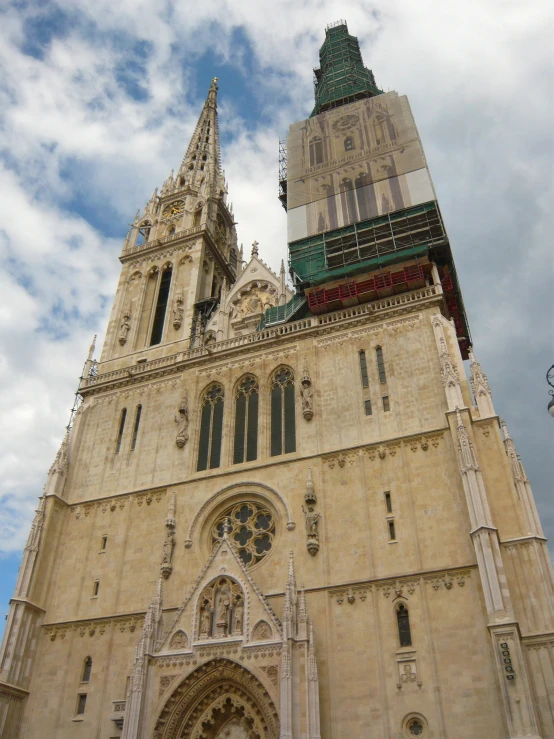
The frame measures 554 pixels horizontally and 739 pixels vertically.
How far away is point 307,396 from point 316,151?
54.6 ft

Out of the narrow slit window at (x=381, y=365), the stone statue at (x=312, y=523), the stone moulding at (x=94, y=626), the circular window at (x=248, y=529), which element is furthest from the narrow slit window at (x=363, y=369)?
the stone moulding at (x=94, y=626)

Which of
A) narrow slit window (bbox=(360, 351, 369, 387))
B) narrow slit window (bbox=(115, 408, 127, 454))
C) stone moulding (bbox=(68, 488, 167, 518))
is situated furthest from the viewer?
narrow slit window (bbox=(115, 408, 127, 454))

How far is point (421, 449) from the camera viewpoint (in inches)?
802

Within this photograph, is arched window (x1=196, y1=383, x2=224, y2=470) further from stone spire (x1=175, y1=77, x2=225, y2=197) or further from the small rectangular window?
stone spire (x1=175, y1=77, x2=225, y2=197)

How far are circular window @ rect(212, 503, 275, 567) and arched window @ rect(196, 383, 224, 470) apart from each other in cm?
220

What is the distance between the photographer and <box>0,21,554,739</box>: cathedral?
1662 centimetres

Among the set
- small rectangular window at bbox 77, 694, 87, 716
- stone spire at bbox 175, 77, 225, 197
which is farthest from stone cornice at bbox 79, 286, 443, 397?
stone spire at bbox 175, 77, 225, 197

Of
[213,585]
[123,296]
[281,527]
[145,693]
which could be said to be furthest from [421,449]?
[123,296]

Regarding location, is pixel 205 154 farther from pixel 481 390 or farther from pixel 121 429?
pixel 481 390

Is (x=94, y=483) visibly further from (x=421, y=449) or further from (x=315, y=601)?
(x=421, y=449)

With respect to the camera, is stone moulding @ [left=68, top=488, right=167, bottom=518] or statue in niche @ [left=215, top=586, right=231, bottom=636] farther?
stone moulding @ [left=68, top=488, right=167, bottom=518]

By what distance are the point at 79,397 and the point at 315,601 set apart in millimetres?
14954

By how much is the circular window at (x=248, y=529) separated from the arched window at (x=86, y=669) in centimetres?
534

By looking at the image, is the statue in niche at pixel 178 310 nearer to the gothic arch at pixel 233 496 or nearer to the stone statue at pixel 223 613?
the gothic arch at pixel 233 496
